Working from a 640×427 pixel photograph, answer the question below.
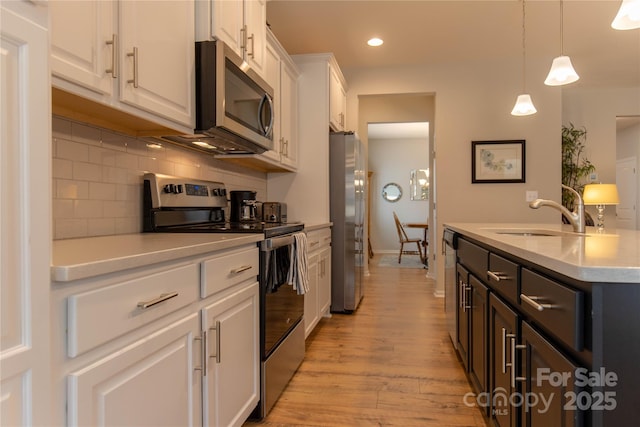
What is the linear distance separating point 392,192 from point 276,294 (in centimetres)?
736

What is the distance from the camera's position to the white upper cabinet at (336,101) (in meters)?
3.82

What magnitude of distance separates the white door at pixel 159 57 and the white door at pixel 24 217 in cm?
70

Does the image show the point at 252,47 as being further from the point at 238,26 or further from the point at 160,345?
the point at 160,345

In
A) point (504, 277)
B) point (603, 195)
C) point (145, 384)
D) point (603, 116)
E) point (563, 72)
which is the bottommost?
point (145, 384)

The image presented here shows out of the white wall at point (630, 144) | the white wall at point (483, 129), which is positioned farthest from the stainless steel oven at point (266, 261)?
the white wall at point (630, 144)

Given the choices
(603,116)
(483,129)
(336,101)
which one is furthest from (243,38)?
(603,116)

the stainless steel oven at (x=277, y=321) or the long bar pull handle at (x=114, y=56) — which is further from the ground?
the long bar pull handle at (x=114, y=56)

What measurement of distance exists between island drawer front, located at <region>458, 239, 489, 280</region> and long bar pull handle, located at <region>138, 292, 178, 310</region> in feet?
4.04

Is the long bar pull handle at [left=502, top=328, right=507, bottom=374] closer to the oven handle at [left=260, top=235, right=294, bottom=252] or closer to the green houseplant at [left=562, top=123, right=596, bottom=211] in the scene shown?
the oven handle at [left=260, top=235, right=294, bottom=252]

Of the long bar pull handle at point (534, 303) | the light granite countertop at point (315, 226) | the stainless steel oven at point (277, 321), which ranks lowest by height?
the stainless steel oven at point (277, 321)

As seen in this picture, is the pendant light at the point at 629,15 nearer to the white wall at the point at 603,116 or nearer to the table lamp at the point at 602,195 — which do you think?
the table lamp at the point at 602,195

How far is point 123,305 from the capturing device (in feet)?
3.30

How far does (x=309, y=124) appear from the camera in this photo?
12.1 ft

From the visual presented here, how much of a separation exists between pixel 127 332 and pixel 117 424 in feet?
0.68
